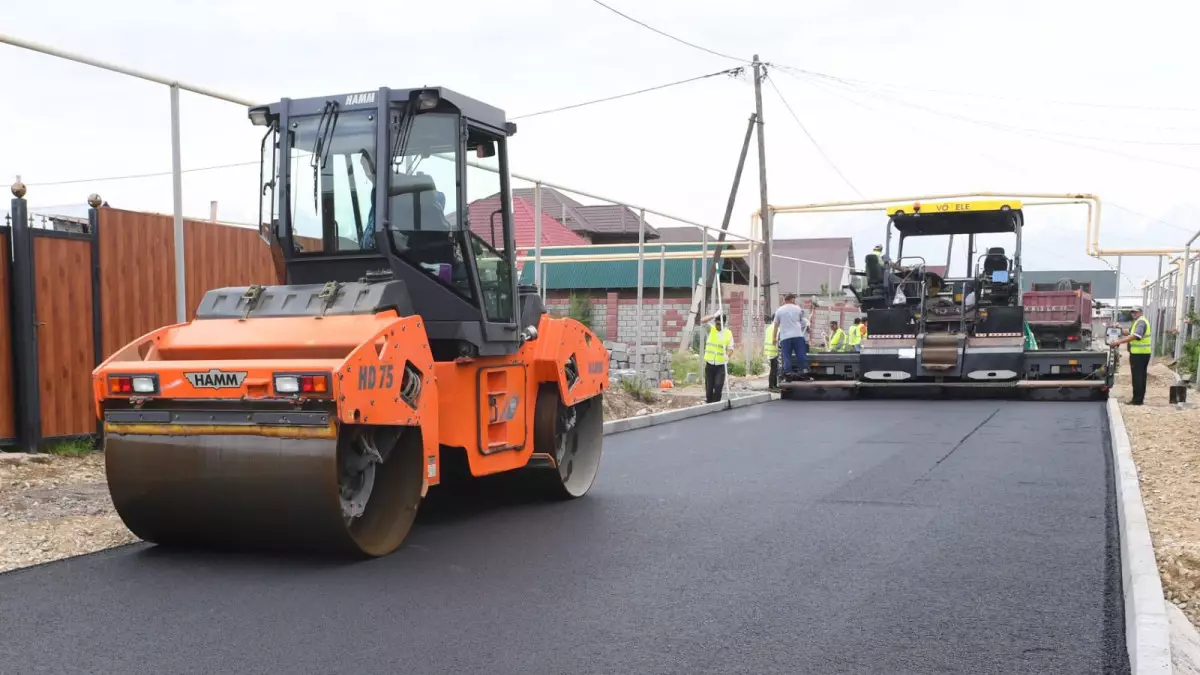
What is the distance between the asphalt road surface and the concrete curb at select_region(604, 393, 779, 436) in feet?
12.5

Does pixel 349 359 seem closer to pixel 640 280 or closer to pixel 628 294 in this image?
pixel 640 280

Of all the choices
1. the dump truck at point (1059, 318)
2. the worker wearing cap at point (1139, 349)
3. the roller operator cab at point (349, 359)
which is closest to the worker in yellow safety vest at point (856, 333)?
the dump truck at point (1059, 318)

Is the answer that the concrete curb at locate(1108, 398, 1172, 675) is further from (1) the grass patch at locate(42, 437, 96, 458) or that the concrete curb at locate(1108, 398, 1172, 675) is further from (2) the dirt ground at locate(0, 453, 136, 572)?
(1) the grass patch at locate(42, 437, 96, 458)

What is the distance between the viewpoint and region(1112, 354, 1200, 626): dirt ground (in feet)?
16.9

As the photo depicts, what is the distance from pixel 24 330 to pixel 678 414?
7.88 metres

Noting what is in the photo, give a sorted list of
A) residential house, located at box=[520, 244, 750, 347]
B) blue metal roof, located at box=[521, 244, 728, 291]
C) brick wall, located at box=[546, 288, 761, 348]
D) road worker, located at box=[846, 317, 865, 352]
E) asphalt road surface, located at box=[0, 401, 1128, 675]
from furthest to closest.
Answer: blue metal roof, located at box=[521, 244, 728, 291] → residential house, located at box=[520, 244, 750, 347] → brick wall, located at box=[546, 288, 761, 348] → road worker, located at box=[846, 317, 865, 352] → asphalt road surface, located at box=[0, 401, 1128, 675]

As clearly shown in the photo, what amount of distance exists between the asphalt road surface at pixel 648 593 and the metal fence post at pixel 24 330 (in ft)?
8.38

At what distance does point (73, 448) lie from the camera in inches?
311

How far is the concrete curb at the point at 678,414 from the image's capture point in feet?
38.8

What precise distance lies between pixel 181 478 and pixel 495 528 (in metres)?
1.97

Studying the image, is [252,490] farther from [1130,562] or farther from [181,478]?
[1130,562]

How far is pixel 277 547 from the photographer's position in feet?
17.9

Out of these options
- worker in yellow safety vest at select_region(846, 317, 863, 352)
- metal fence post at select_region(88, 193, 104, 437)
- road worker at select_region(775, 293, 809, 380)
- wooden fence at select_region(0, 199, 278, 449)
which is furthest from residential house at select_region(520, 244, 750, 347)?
metal fence post at select_region(88, 193, 104, 437)

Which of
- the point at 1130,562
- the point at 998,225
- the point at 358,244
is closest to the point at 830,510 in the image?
the point at 1130,562
